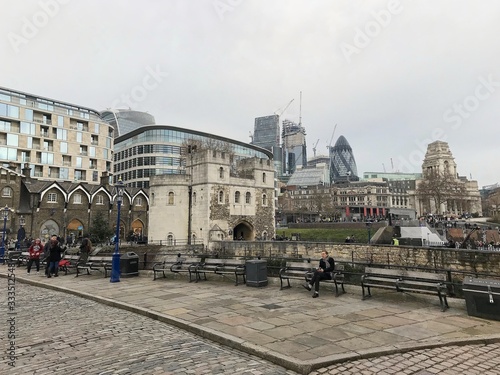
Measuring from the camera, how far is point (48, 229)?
43.9 meters

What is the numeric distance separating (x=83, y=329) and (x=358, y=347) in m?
5.55

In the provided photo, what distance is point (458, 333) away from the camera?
6.35 m

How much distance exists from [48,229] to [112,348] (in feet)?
146

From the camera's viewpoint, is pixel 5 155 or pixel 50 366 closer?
pixel 50 366

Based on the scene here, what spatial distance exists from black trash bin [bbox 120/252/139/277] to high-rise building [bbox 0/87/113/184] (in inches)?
1922

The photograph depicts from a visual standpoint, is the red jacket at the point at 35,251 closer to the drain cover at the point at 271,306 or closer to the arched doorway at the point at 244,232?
the drain cover at the point at 271,306

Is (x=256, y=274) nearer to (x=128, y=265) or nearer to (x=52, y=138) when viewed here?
(x=128, y=265)

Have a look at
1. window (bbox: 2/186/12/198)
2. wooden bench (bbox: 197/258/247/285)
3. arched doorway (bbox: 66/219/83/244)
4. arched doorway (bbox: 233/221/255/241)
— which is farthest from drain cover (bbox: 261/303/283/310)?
window (bbox: 2/186/12/198)

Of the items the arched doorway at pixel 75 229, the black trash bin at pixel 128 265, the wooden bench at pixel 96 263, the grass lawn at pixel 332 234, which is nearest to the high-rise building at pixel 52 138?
the arched doorway at pixel 75 229

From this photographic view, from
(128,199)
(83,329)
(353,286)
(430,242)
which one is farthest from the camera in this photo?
(128,199)

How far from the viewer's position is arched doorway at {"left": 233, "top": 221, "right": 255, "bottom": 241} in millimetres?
42312

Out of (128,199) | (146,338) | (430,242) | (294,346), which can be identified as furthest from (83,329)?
(128,199)

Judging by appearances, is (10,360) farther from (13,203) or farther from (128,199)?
(128,199)

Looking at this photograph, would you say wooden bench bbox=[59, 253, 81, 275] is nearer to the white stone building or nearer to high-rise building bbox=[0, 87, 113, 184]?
the white stone building
